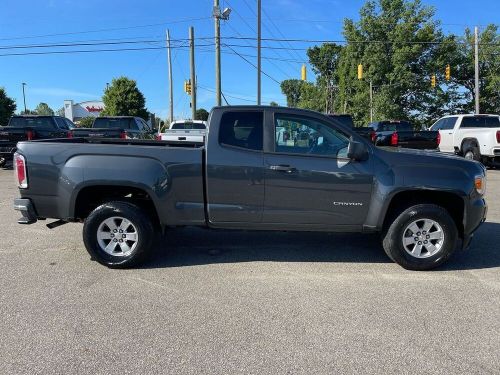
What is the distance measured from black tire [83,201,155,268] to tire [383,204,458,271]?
2757 mm

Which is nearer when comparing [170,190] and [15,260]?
[170,190]

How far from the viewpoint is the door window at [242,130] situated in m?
5.41

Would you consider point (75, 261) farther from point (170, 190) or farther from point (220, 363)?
point (220, 363)

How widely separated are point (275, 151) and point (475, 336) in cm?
271

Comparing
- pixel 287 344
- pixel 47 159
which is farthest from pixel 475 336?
pixel 47 159

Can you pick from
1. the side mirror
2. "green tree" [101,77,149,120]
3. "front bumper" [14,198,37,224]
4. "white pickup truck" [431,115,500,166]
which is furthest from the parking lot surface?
"green tree" [101,77,149,120]

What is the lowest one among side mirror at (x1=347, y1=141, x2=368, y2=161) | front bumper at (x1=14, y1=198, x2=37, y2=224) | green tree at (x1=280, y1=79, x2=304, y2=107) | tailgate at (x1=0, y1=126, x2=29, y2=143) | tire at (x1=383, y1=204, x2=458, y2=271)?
tire at (x1=383, y1=204, x2=458, y2=271)

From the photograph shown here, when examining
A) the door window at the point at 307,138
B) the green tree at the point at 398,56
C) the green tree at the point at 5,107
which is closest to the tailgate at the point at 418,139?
the door window at the point at 307,138

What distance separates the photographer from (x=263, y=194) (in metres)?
5.36

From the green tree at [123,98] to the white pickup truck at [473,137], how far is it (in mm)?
35183

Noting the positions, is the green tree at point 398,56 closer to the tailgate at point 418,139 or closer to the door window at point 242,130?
the tailgate at point 418,139

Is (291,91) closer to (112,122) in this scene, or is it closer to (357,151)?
(112,122)

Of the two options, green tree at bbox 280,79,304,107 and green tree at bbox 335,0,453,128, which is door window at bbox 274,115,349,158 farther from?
green tree at bbox 280,79,304,107

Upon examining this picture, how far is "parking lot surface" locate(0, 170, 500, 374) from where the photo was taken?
3.39 m
